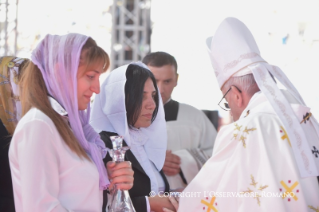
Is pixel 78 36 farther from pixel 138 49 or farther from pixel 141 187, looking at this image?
pixel 138 49

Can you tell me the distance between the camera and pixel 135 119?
3.02 metres

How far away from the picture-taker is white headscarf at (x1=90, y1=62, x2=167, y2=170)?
9.66ft

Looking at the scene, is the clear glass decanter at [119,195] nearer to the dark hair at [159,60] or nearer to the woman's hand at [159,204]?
the woman's hand at [159,204]

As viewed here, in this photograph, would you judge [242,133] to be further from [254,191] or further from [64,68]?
[64,68]

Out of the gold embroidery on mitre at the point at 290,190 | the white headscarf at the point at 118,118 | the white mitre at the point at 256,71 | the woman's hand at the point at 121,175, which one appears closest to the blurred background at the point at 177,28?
the white headscarf at the point at 118,118

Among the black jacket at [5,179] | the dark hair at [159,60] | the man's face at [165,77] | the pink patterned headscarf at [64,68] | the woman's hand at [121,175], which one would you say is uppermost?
the pink patterned headscarf at [64,68]

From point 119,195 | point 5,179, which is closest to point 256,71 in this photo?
point 119,195

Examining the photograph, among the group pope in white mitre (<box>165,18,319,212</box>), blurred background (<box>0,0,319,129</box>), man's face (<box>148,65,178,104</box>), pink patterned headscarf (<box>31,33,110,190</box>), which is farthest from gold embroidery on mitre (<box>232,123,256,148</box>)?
blurred background (<box>0,0,319,129</box>)

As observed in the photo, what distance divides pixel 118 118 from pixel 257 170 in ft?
3.08

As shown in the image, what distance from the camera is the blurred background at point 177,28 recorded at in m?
7.09

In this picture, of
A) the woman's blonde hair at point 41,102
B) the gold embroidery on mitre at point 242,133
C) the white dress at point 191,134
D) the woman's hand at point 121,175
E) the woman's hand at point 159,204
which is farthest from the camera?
the white dress at point 191,134

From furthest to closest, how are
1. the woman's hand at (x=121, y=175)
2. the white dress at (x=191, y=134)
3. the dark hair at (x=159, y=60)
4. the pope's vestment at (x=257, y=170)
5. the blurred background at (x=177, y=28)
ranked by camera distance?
the blurred background at (x=177, y=28) → the dark hair at (x=159, y=60) → the white dress at (x=191, y=134) → the pope's vestment at (x=257, y=170) → the woman's hand at (x=121, y=175)

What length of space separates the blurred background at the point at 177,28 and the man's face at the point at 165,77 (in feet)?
7.93

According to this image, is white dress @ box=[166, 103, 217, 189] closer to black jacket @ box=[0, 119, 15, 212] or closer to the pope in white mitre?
the pope in white mitre
